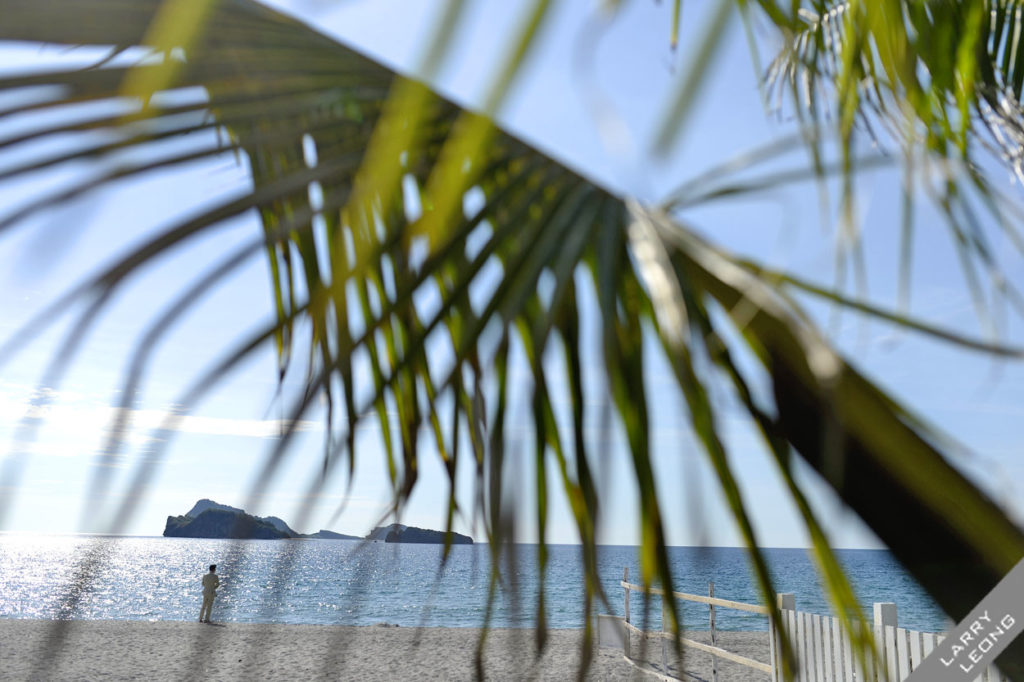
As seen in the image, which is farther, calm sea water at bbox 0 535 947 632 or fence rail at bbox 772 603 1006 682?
fence rail at bbox 772 603 1006 682

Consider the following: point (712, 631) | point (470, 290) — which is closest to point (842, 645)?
point (712, 631)

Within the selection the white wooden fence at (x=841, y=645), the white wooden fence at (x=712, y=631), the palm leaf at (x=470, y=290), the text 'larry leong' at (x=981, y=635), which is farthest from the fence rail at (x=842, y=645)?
the palm leaf at (x=470, y=290)

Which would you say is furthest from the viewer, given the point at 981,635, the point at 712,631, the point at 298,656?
the point at 298,656

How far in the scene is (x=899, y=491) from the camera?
852 millimetres

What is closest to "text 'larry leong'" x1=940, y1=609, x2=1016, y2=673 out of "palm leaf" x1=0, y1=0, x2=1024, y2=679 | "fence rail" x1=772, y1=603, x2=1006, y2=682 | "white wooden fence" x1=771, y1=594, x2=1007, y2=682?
"palm leaf" x1=0, y1=0, x2=1024, y2=679

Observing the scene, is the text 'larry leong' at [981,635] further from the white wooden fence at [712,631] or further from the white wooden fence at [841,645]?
the white wooden fence at [841,645]

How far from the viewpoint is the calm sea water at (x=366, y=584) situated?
1.82ft

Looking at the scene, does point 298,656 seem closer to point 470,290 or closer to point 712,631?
point 712,631

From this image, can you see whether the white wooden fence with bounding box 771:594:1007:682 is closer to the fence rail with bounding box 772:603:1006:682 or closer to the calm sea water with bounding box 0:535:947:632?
the fence rail with bounding box 772:603:1006:682

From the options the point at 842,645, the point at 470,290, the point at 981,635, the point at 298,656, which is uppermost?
the point at 298,656

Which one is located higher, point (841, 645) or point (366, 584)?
point (841, 645)

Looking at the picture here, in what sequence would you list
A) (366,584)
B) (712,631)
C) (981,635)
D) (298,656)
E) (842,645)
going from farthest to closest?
1. (298,656)
2. (712,631)
3. (842,645)
4. (981,635)
5. (366,584)

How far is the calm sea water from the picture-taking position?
1.82ft

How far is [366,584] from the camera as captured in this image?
63 cm
